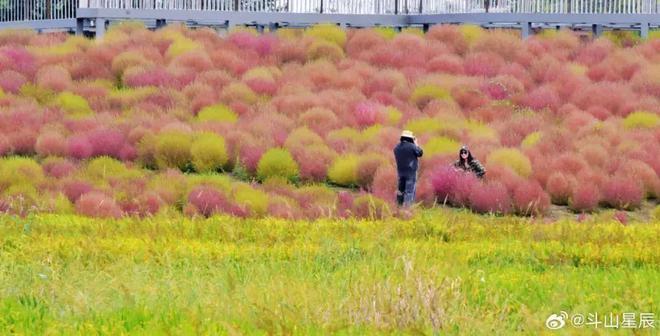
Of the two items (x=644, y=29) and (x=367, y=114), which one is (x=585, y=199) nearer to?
(x=367, y=114)

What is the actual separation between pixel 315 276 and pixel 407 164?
31.0ft

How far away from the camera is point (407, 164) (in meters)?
21.6

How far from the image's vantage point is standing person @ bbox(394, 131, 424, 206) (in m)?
21.5

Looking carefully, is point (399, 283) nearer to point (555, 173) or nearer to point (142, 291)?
point (142, 291)

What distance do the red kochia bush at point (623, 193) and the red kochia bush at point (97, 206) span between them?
27.6ft

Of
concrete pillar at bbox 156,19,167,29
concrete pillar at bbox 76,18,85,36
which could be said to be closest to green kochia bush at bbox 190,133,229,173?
concrete pillar at bbox 76,18,85,36

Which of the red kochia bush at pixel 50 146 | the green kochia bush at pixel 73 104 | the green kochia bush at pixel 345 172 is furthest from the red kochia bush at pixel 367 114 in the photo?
the red kochia bush at pixel 50 146

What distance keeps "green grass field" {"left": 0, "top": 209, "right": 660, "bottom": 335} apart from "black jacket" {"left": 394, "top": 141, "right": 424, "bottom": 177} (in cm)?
354

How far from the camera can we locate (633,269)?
531 inches

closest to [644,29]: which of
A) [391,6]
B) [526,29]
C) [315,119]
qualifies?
[526,29]

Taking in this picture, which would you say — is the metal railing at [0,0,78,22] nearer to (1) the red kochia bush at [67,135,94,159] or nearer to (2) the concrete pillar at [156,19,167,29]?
(2) the concrete pillar at [156,19,167,29]

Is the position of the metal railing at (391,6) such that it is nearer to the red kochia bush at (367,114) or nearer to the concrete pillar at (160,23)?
the concrete pillar at (160,23)

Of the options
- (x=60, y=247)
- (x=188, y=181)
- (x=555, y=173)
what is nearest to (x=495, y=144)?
(x=555, y=173)

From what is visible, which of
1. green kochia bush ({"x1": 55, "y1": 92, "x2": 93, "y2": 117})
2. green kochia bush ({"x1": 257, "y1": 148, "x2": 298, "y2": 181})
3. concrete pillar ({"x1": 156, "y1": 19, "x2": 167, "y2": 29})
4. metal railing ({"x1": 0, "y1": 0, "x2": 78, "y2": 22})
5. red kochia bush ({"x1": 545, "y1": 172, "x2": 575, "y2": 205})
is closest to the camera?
red kochia bush ({"x1": 545, "y1": 172, "x2": 575, "y2": 205})
